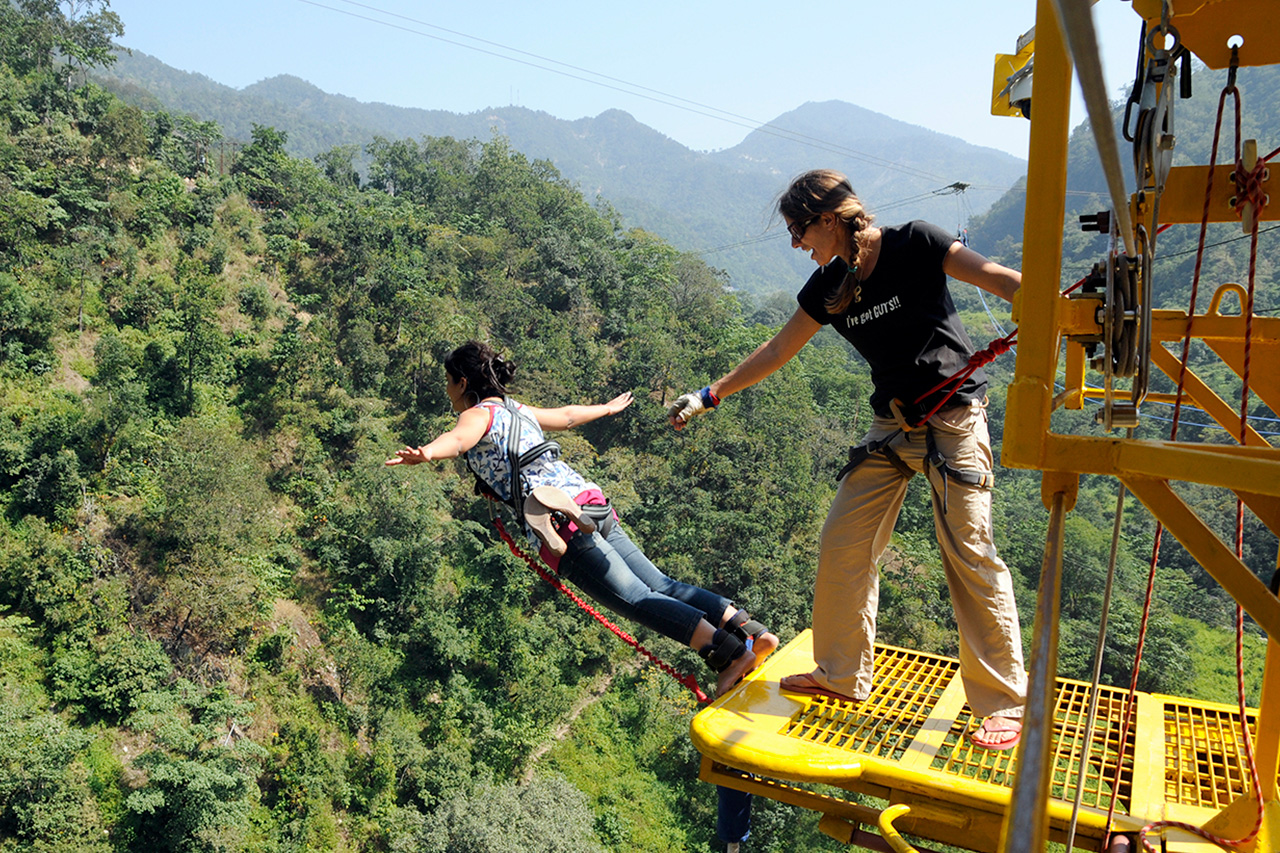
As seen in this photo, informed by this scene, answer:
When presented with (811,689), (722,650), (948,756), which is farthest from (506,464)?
(948,756)

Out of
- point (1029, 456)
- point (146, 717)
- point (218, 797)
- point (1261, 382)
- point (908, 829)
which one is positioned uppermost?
point (1261, 382)

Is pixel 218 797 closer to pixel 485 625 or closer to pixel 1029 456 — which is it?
pixel 485 625

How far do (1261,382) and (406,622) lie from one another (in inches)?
995

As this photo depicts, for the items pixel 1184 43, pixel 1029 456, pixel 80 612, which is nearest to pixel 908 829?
pixel 1029 456

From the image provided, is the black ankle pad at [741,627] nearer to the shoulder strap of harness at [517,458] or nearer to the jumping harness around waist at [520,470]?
the jumping harness around waist at [520,470]

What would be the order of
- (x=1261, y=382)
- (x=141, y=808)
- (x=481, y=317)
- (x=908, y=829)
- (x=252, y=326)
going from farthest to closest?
(x=481, y=317), (x=252, y=326), (x=141, y=808), (x=908, y=829), (x=1261, y=382)

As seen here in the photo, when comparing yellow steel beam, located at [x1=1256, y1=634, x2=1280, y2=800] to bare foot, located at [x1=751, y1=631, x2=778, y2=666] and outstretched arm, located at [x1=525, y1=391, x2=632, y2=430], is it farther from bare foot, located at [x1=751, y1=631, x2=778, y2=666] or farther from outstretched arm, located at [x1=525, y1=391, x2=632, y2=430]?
outstretched arm, located at [x1=525, y1=391, x2=632, y2=430]

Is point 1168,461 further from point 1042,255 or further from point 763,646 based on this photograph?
point 763,646

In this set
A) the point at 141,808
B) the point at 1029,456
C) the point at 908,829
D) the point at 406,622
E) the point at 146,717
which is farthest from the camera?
the point at 406,622

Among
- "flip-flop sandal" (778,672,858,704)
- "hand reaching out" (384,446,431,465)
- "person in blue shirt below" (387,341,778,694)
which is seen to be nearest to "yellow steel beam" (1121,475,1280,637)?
"flip-flop sandal" (778,672,858,704)

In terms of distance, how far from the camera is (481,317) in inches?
1396

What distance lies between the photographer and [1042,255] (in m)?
1.54

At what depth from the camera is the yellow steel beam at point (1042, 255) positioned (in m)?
1.51

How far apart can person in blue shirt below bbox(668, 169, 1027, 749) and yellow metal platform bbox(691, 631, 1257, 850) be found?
0.61ft
